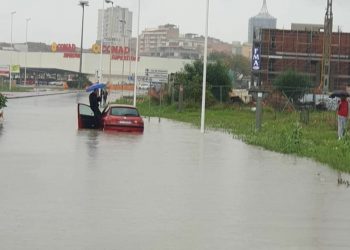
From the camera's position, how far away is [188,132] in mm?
30828

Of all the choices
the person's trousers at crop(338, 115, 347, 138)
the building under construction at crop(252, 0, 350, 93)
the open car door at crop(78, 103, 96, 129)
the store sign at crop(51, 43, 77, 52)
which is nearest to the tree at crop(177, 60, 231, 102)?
the building under construction at crop(252, 0, 350, 93)

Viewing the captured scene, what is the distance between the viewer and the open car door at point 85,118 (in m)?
30.8

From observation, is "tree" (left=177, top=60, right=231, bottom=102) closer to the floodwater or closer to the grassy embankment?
the grassy embankment

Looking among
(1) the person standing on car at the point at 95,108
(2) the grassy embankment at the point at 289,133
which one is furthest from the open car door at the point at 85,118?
(2) the grassy embankment at the point at 289,133

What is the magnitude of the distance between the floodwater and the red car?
26.7 feet

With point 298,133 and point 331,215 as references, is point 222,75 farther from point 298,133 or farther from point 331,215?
point 331,215

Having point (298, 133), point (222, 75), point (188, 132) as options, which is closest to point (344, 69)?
point (222, 75)

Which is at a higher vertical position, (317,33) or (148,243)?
(317,33)

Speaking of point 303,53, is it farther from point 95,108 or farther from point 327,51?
point 95,108

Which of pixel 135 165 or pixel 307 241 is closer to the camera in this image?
pixel 307 241

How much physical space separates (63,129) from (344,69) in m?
54.7

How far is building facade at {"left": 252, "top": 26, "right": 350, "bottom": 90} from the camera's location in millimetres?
78500

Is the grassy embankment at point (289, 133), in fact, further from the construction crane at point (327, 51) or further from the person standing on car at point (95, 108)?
the construction crane at point (327, 51)

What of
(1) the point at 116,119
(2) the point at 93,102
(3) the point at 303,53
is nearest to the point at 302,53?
(3) the point at 303,53
